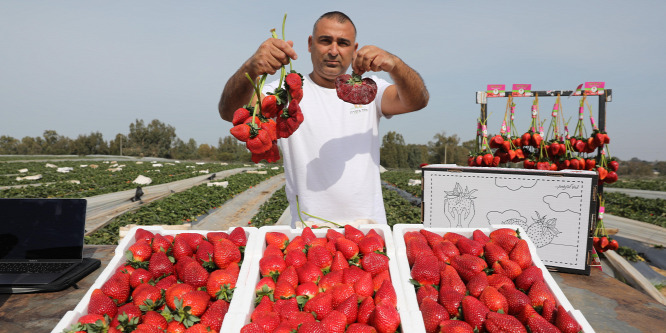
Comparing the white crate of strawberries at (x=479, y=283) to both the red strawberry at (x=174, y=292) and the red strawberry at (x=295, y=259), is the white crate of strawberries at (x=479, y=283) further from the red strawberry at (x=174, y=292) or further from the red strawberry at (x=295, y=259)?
the red strawberry at (x=174, y=292)

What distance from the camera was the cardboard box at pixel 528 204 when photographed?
232cm

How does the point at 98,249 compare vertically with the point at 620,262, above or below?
above

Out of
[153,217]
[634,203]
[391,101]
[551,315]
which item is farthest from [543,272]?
[634,203]

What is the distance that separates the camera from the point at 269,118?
1.65 metres

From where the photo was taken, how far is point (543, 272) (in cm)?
167

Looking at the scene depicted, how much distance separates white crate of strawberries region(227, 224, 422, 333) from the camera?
1.34 m

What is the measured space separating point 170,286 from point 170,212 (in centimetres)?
906

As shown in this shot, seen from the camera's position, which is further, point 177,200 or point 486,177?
point 177,200

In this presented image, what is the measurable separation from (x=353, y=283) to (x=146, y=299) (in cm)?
90

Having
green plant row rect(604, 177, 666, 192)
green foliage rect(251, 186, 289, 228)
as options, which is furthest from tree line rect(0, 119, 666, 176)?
green foliage rect(251, 186, 289, 228)

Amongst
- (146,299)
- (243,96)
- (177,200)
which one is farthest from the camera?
(177,200)

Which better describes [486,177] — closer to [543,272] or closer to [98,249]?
[543,272]

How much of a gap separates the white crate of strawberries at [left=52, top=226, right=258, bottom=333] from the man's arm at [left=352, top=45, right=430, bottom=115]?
1.05m

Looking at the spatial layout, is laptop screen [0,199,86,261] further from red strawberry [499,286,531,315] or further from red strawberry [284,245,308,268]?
red strawberry [499,286,531,315]
